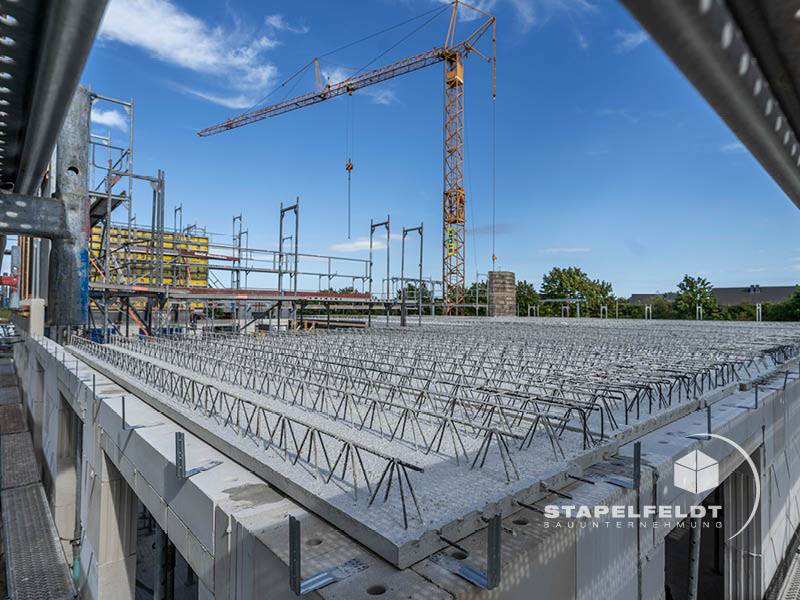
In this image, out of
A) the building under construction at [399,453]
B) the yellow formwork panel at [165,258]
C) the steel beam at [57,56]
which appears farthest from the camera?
the yellow formwork panel at [165,258]

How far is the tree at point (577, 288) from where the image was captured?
66062 millimetres

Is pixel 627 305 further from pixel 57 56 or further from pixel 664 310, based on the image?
pixel 57 56

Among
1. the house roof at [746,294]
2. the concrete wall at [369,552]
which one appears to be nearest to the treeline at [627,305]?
the house roof at [746,294]

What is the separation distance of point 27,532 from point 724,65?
18.5 metres

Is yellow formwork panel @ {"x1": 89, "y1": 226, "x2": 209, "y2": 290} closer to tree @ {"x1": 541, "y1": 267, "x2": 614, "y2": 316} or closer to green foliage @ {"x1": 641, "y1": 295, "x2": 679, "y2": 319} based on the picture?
tree @ {"x1": 541, "y1": 267, "x2": 614, "y2": 316}

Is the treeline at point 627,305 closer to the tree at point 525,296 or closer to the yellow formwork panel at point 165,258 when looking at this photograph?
the tree at point 525,296

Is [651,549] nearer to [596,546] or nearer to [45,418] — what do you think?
[596,546]

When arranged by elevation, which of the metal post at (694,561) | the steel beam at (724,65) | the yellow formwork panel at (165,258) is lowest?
the metal post at (694,561)

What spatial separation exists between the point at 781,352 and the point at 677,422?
990 centimetres

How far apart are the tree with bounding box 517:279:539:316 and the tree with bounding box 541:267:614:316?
2.52 metres

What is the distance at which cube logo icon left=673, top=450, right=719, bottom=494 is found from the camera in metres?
6.03

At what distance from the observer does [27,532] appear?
1340cm

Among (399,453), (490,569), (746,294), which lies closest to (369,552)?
(490,569)

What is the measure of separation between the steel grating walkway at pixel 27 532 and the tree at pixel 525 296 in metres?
55.0
